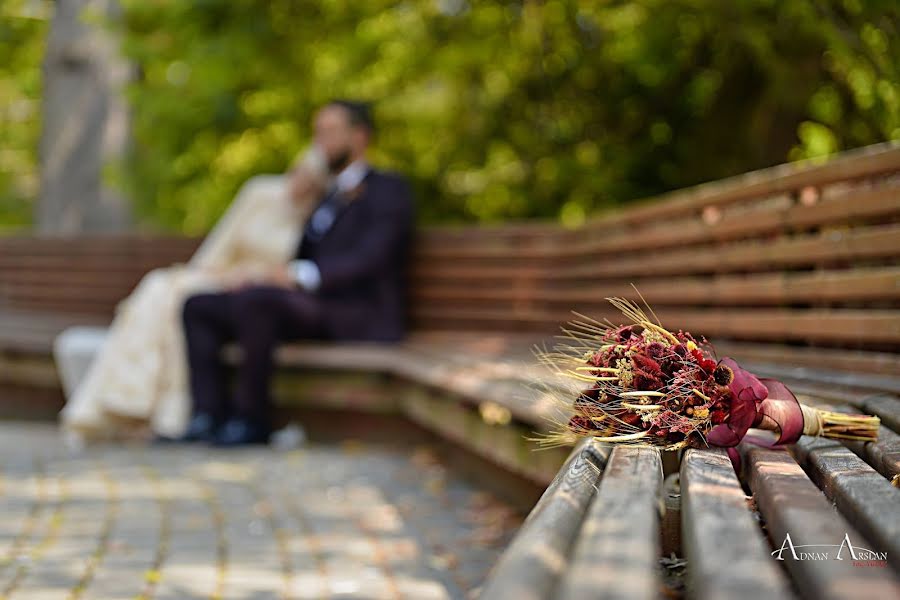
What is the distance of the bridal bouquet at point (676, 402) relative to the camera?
8.27 ft

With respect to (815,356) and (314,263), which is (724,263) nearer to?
(815,356)

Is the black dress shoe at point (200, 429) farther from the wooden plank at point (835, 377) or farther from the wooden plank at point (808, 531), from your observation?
the wooden plank at point (808, 531)

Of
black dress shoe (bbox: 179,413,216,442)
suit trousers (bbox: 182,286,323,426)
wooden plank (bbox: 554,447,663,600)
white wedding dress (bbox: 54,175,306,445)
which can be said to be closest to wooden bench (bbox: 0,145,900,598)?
wooden plank (bbox: 554,447,663,600)

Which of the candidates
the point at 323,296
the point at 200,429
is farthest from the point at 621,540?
the point at 323,296

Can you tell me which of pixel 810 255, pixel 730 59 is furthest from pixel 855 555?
pixel 730 59

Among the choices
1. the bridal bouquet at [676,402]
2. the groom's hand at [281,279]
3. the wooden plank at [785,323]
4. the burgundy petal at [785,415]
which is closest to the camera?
the bridal bouquet at [676,402]

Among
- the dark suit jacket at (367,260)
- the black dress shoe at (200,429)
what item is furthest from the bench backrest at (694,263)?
the black dress shoe at (200,429)

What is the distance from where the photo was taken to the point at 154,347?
7.13m

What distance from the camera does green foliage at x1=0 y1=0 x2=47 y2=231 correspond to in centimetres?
1355

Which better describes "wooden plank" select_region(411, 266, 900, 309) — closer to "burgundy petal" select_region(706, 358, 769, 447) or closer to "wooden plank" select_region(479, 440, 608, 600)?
"burgundy petal" select_region(706, 358, 769, 447)

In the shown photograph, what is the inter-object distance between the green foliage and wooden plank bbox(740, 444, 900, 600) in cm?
1224

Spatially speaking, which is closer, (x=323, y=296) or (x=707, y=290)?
(x=707, y=290)

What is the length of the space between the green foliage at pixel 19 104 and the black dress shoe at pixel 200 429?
769cm

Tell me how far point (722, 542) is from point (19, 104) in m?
18.7
